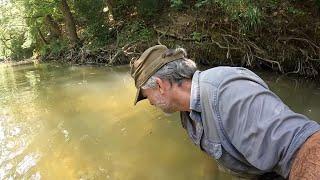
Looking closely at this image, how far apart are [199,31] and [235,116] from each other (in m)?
9.15

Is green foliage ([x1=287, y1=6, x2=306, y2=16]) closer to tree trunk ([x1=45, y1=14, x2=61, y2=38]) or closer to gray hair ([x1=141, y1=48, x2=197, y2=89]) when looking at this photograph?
gray hair ([x1=141, y1=48, x2=197, y2=89])

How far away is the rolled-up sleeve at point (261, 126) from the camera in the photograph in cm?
172

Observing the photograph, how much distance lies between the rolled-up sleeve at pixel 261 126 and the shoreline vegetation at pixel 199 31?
266 inches

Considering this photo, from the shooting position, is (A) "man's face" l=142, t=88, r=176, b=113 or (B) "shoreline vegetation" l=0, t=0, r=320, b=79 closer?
(A) "man's face" l=142, t=88, r=176, b=113

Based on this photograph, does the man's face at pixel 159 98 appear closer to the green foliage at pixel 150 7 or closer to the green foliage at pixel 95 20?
the green foliage at pixel 150 7

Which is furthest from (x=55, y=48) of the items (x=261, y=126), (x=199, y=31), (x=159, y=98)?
(x=261, y=126)

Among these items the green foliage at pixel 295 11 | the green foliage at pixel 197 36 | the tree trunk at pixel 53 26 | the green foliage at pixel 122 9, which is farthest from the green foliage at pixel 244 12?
the tree trunk at pixel 53 26

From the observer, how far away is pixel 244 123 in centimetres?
178

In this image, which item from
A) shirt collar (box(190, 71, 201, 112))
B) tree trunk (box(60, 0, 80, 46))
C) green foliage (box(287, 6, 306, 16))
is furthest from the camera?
tree trunk (box(60, 0, 80, 46))

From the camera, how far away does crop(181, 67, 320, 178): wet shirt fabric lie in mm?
1725

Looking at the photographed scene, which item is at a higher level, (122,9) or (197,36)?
(122,9)

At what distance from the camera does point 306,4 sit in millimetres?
8547

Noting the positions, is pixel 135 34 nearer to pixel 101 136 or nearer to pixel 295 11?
pixel 295 11

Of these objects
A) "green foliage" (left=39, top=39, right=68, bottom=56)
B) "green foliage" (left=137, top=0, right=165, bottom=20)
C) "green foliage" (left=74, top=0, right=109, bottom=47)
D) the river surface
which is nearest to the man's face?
the river surface
